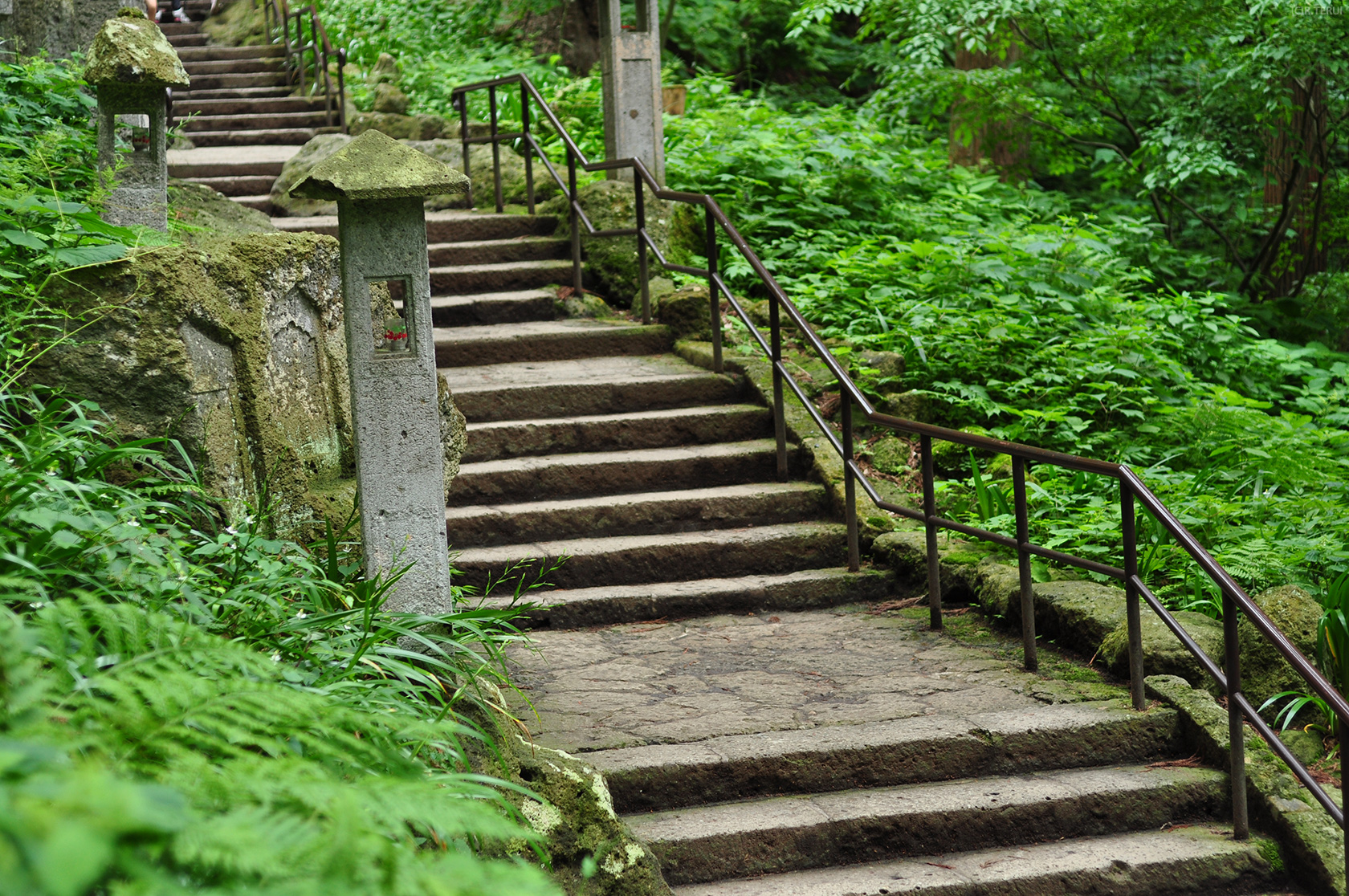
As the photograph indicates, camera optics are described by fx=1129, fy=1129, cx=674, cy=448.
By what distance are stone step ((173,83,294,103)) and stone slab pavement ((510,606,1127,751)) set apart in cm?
1025

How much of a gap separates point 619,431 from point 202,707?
14.8 feet

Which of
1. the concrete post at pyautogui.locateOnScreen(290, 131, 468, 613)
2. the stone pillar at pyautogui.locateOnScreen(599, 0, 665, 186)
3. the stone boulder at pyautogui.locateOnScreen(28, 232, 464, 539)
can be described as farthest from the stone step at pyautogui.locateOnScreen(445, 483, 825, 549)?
the stone pillar at pyautogui.locateOnScreen(599, 0, 665, 186)

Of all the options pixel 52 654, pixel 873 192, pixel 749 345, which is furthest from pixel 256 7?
pixel 52 654

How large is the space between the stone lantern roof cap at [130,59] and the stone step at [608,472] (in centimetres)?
219

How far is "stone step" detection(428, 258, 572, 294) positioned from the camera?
769 cm

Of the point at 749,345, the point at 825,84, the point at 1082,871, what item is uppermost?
the point at 825,84

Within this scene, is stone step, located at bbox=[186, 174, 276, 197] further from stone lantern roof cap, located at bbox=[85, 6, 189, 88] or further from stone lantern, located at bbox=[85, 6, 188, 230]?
stone lantern roof cap, located at bbox=[85, 6, 189, 88]

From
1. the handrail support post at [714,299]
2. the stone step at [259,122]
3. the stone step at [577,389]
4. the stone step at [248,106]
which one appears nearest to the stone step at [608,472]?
the stone step at [577,389]

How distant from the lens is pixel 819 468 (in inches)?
228

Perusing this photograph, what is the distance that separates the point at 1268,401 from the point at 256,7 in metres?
14.6

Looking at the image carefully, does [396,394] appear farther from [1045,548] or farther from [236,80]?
[236,80]

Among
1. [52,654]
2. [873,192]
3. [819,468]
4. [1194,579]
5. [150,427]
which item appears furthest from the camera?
[873,192]

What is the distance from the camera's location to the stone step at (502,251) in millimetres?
8078

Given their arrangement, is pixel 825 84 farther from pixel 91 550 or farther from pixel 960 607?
pixel 91 550
